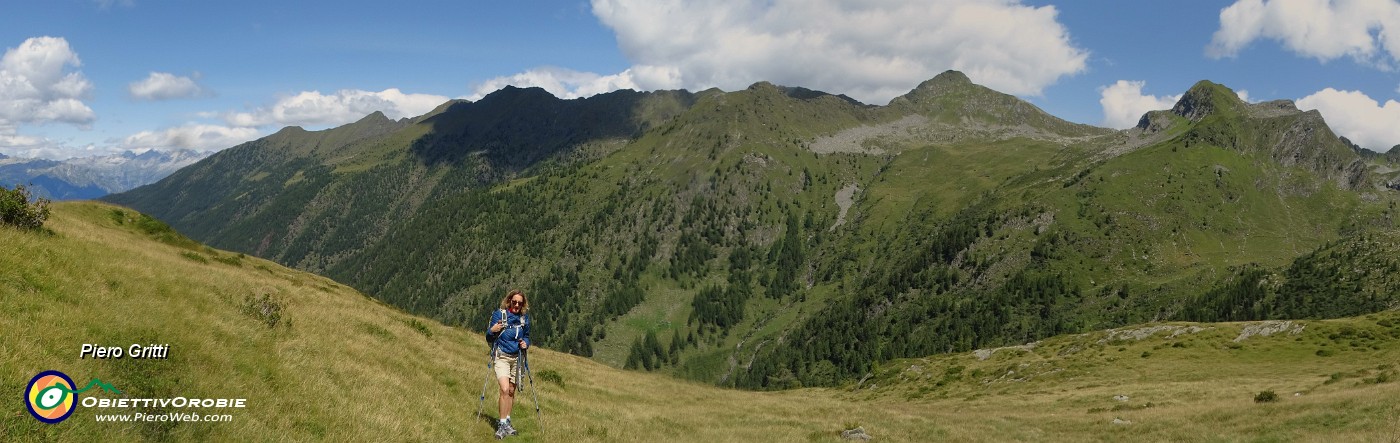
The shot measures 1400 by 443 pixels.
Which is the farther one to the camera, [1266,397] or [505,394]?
[1266,397]

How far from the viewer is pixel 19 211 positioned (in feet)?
58.6

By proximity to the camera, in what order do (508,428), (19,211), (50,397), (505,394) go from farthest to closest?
(19,211)
(508,428)
(505,394)
(50,397)

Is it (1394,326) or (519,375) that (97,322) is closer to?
(519,375)

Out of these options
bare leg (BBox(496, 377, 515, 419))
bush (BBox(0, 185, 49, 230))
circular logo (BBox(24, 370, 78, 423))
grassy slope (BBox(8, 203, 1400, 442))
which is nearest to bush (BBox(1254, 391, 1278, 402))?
grassy slope (BBox(8, 203, 1400, 442))

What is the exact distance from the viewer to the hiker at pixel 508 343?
1514 centimetres

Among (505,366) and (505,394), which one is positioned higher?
(505,366)

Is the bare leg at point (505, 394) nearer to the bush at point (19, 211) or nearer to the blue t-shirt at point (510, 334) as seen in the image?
the blue t-shirt at point (510, 334)

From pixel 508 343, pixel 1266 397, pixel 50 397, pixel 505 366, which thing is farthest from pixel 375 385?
pixel 1266 397

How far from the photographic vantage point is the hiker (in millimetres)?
15141

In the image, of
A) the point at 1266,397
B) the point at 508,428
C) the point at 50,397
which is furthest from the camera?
the point at 1266,397

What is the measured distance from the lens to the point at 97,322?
10.2 meters

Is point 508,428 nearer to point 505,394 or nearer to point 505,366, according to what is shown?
point 505,394

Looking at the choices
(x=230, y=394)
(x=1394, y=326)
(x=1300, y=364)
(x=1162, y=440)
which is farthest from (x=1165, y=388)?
(x=230, y=394)

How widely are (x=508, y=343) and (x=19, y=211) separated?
16.7 metres
